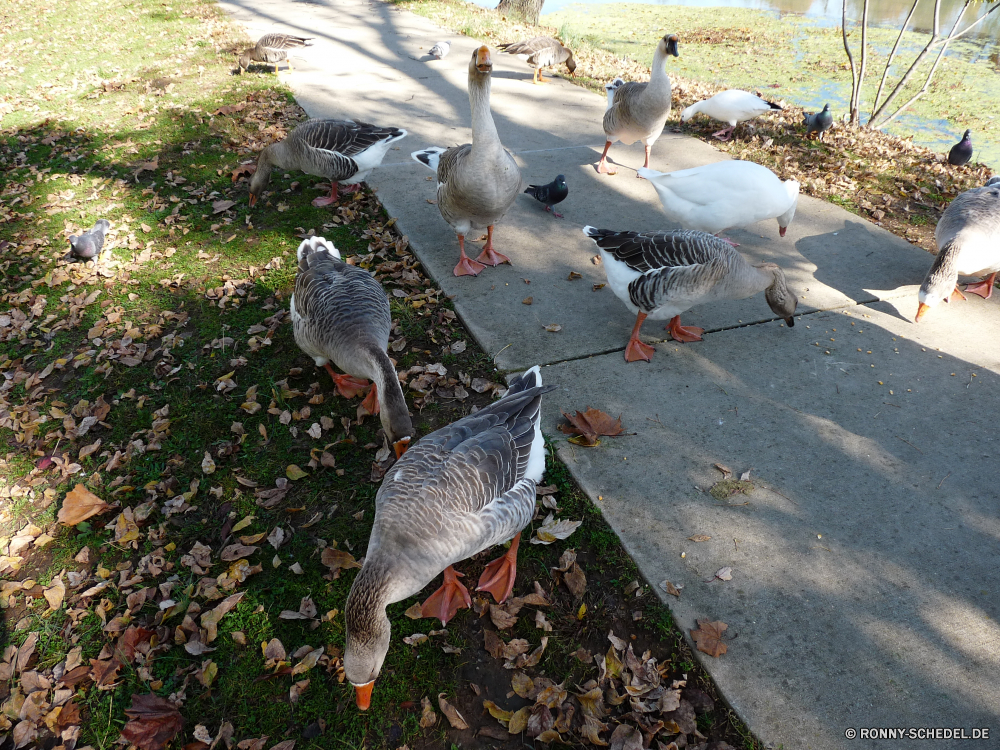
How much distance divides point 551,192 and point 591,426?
335 centimetres

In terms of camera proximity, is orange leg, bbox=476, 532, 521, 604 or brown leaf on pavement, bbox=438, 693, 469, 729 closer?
brown leaf on pavement, bbox=438, 693, 469, 729

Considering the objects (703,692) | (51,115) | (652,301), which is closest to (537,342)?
(652,301)

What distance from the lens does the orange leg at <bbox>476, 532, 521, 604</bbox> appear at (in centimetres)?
319

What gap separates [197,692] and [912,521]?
4.27 metres

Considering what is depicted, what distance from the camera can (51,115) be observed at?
9.91m

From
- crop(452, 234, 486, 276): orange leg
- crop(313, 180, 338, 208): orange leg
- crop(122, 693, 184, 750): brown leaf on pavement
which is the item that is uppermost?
crop(452, 234, 486, 276): orange leg

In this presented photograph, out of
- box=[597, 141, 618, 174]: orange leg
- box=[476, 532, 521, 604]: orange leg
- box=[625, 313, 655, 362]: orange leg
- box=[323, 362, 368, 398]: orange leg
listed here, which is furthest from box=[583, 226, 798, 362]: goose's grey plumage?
box=[597, 141, 618, 174]: orange leg

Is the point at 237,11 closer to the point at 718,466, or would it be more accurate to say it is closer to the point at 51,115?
the point at 51,115

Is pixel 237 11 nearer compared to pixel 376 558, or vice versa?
pixel 376 558

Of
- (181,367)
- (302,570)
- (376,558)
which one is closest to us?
(376,558)

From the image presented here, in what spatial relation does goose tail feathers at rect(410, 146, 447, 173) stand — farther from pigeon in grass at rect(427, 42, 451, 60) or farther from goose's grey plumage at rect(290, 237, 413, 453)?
pigeon in grass at rect(427, 42, 451, 60)

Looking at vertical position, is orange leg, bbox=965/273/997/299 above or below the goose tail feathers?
above

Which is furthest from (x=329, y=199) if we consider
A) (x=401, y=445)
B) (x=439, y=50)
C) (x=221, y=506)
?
(x=439, y=50)

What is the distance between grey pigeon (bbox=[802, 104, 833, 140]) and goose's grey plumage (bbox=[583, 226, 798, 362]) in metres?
5.07
